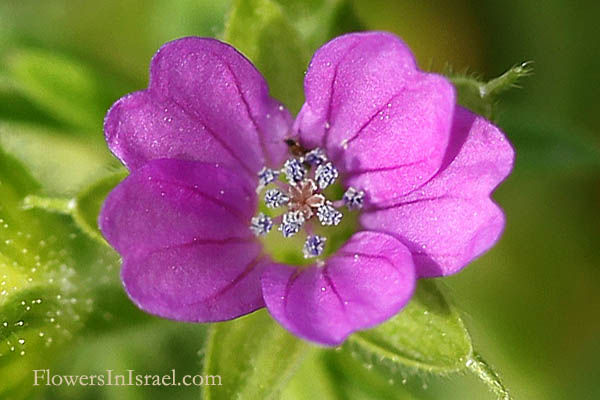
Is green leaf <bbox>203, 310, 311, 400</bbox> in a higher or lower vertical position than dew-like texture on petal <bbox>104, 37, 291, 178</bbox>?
lower

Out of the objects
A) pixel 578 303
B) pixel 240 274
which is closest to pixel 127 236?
pixel 240 274

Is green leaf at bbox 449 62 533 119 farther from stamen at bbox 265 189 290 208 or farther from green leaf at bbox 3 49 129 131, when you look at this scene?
green leaf at bbox 3 49 129 131

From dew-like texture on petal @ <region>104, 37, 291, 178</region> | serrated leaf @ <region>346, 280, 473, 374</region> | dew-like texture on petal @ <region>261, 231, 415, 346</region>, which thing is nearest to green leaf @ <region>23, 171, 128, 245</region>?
dew-like texture on petal @ <region>104, 37, 291, 178</region>

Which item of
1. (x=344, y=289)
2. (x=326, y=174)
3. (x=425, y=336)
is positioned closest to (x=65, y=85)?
(x=326, y=174)

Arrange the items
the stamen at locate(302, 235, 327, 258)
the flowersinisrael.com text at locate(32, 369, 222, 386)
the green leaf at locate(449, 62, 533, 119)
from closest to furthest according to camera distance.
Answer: the green leaf at locate(449, 62, 533, 119) < the stamen at locate(302, 235, 327, 258) < the flowersinisrael.com text at locate(32, 369, 222, 386)

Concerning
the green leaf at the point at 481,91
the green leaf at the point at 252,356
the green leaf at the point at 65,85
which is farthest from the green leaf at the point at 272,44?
the green leaf at the point at 65,85

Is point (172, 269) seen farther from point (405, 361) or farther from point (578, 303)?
point (578, 303)
